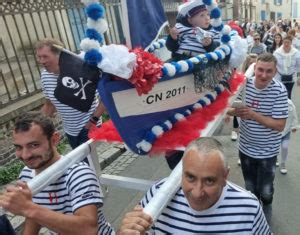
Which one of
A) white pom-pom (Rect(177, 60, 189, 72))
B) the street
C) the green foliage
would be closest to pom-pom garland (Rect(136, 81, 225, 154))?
white pom-pom (Rect(177, 60, 189, 72))

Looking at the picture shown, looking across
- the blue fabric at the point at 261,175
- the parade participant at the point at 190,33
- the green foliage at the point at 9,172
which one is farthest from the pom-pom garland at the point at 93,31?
the green foliage at the point at 9,172

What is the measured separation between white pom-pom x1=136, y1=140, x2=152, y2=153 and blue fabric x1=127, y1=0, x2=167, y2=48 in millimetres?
830

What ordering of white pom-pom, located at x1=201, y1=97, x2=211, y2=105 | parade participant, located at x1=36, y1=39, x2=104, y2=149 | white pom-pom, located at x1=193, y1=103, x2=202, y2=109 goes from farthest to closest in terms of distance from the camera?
parade participant, located at x1=36, y1=39, x2=104, y2=149 → white pom-pom, located at x1=201, y1=97, x2=211, y2=105 → white pom-pom, located at x1=193, y1=103, x2=202, y2=109

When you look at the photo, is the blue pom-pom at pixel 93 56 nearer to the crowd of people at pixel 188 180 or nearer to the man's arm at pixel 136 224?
the crowd of people at pixel 188 180

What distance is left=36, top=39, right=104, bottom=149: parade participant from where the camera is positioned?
3.99 meters

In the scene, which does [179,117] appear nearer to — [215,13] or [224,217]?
[224,217]

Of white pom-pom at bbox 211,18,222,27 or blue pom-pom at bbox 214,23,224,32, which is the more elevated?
white pom-pom at bbox 211,18,222,27

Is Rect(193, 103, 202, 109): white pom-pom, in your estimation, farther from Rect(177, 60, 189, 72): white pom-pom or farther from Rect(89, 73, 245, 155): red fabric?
Rect(177, 60, 189, 72): white pom-pom

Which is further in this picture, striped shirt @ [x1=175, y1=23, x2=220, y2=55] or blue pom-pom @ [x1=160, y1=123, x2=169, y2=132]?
striped shirt @ [x1=175, y1=23, x2=220, y2=55]

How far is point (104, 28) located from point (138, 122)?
0.73 meters

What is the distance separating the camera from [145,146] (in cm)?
250

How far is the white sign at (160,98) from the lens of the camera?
2427 millimetres

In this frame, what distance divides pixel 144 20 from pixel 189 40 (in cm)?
88

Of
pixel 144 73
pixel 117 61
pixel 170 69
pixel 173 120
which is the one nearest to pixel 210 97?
pixel 173 120
